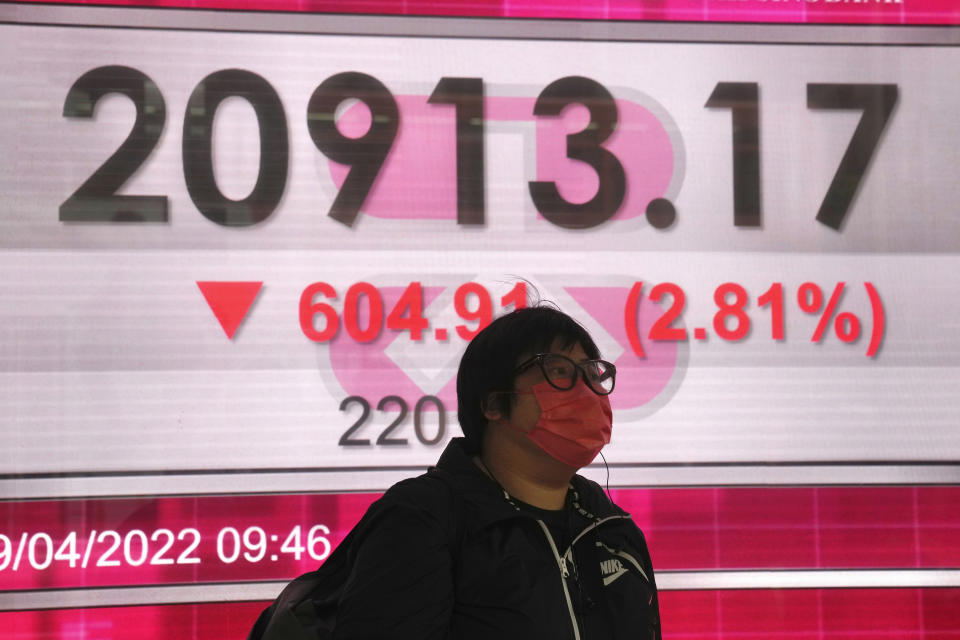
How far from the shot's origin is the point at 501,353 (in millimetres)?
1469

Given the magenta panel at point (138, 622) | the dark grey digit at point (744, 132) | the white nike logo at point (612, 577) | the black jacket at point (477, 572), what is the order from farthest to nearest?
the dark grey digit at point (744, 132), the magenta panel at point (138, 622), the white nike logo at point (612, 577), the black jacket at point (477, 572)

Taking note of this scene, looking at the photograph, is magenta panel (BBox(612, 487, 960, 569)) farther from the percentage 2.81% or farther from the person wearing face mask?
the person wearing face mask

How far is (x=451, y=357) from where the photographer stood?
2223mm

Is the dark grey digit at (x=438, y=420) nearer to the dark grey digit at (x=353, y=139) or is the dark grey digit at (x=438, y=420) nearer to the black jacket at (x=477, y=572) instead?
the dark grey digit at (x=353, y=139)

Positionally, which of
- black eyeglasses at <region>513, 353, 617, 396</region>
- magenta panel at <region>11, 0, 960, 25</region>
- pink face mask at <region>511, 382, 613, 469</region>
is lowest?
pink face mask at <region>511, 382, 613, 469</region>

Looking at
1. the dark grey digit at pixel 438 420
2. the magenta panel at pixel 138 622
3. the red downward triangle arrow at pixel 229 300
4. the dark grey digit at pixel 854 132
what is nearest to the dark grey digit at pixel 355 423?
the dark grey digit at pixel 438 420

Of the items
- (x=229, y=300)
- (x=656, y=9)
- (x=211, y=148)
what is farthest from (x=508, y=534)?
(x=656, y=9)

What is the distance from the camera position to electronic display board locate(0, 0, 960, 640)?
214 cm

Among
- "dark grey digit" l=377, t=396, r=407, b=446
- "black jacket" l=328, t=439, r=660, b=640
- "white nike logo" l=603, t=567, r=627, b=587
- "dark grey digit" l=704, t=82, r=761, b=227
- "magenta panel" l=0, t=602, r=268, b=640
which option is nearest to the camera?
"black jacket" l=328, t=439, r=660, b=640

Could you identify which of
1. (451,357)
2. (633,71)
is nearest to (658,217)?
(633,71)

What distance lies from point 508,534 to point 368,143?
47.5 inches

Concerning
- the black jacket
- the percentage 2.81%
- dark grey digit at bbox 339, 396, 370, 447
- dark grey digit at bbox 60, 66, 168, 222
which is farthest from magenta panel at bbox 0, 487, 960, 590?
the black jacket

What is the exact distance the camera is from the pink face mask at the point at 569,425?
1.48 metres

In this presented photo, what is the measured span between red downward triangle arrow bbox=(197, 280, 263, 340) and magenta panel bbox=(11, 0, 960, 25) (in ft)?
2.27
